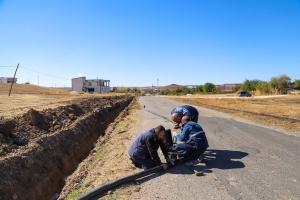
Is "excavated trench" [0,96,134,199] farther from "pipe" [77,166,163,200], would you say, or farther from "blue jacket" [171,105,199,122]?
"blue jacket" [171,105,199,122]

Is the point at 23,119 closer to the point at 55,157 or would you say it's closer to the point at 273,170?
the point at 55,157

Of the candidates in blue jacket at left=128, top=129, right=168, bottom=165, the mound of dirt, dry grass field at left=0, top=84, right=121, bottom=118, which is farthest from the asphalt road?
dry grass field at left=0, top=84, right=121, bottom=118

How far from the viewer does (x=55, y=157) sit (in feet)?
27.5

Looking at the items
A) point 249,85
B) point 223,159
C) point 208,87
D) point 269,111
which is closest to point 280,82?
point 249,85

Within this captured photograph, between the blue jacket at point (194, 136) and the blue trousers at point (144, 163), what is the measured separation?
1.15m

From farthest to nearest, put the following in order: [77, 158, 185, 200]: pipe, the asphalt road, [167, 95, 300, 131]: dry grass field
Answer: [167, 95, 300, 131]: dry grass field → the asphalt road → [77, 158, 185, 200]: pipe

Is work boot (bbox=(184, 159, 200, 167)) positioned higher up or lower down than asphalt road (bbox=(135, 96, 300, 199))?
higher up

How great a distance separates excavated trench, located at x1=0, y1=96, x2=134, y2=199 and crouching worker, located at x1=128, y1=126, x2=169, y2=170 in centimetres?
267

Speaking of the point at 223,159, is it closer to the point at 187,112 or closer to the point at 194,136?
the point at 194,136

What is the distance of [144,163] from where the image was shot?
6.00 m

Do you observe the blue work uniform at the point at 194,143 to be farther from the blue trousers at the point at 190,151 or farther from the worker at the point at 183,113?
the worker at the point at 183,113

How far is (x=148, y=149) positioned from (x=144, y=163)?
414 millimetres

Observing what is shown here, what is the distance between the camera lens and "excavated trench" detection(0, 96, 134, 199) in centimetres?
611

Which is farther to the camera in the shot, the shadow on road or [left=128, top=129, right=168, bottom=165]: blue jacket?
the shadow on road
